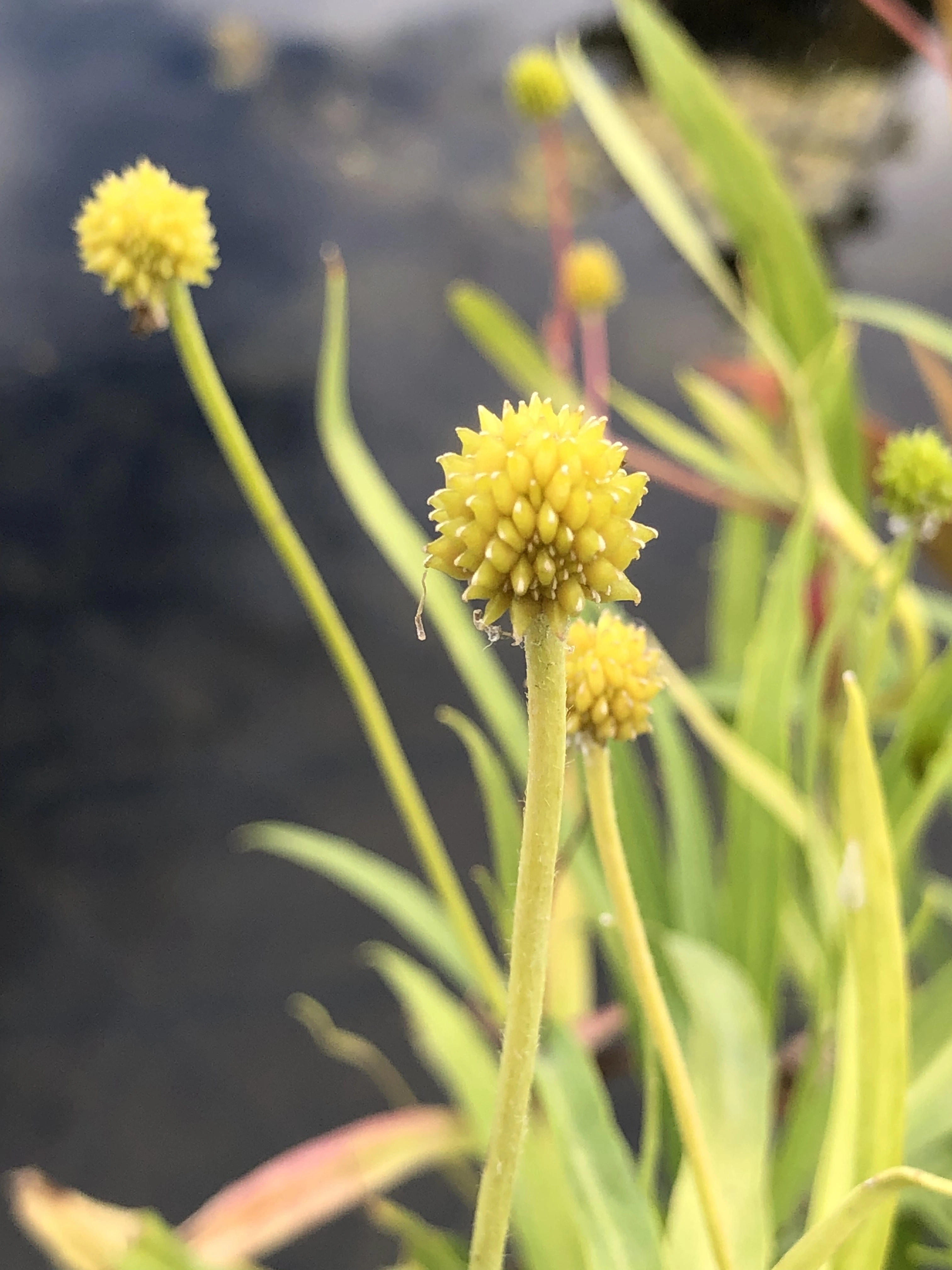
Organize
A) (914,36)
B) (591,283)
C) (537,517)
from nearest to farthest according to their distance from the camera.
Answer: (537,517) → (914,36) → (591,283)

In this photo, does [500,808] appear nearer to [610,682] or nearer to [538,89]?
[610,682]

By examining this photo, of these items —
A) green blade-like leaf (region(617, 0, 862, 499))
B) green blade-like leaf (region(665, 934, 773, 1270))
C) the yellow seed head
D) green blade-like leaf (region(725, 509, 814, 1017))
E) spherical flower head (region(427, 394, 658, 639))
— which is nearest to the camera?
spherical flower head (region(427, 394, 658, 639))

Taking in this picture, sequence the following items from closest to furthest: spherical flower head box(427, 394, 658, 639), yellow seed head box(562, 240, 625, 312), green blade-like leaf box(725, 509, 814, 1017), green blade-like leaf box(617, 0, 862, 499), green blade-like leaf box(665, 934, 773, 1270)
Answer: spherical flower head box(427, 394, 658, 639), green blade-like leaf box(665, 934, 773, 1270), green blade-like leaf box(725, 509, 814, 1017), green blade-like leaf box(617, 0, 862, 499), yellow seed head box(562, 240, 625, 312)

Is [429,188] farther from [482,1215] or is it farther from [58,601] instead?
[482,1215]

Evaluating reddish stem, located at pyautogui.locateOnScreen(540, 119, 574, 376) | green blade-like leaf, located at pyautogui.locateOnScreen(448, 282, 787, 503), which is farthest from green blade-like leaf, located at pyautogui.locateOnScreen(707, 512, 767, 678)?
reddish stem, located at pyautogui.locateOnScreen(540, 119, 574, 376)

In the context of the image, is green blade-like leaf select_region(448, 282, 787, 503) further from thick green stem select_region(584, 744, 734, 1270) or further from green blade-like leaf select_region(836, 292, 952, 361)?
thick green stem select_region(584, 744, 734, 1270)

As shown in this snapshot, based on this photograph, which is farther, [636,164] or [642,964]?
[636,164]

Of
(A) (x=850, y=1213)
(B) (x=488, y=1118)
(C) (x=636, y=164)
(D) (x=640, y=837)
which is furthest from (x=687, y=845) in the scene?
(C) (x=636, y=164)
